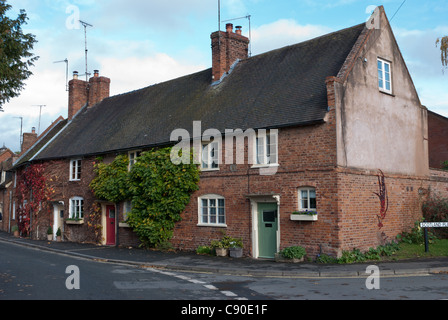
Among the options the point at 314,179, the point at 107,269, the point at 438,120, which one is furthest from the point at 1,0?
the point at 438,120

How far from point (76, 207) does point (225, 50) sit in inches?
496

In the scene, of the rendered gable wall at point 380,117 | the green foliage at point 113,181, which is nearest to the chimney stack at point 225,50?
the green foliage at point 113,181

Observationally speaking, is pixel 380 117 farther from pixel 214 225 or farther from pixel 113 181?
pixel 113 181

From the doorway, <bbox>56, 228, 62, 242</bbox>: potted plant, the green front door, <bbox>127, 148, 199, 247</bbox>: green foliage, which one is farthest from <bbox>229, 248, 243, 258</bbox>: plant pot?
the doorway

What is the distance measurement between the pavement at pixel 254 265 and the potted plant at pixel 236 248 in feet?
0.91

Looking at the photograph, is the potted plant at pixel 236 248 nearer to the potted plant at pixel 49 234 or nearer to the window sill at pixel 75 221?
the window sill at pixel 75 221

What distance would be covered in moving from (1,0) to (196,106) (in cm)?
1092

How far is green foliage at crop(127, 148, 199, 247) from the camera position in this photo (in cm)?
1891

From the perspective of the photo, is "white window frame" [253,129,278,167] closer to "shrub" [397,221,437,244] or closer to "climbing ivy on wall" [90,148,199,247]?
"climbing ivy on wall" [90,148,199,247]

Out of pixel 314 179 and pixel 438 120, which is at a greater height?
pixel 438 120

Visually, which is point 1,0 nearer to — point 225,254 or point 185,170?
point 185,170

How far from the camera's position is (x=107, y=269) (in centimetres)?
1416

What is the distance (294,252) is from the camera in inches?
593

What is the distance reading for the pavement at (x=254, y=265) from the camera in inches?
505
